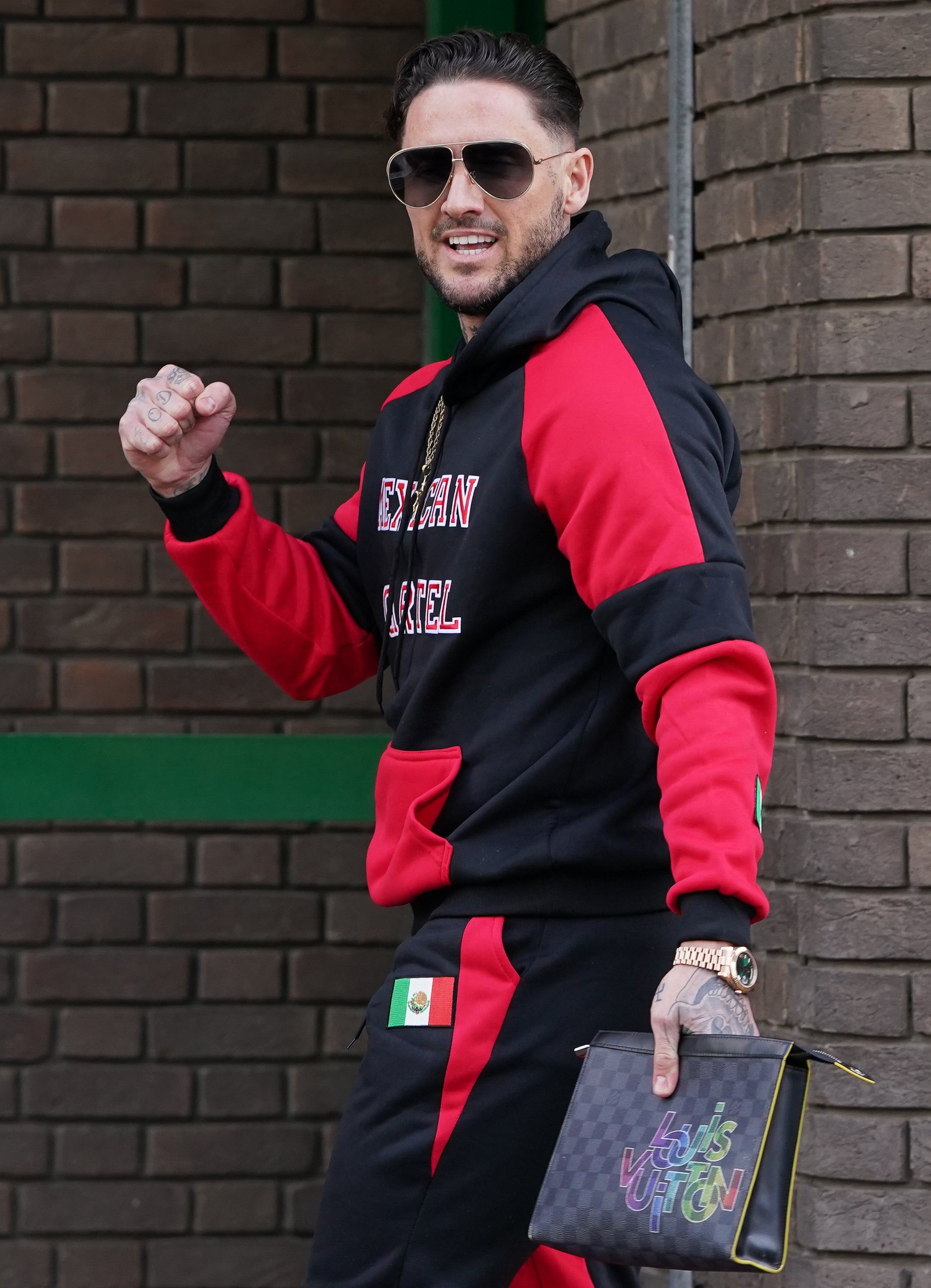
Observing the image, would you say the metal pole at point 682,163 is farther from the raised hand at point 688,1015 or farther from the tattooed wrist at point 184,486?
the raised hand at point 688,1015

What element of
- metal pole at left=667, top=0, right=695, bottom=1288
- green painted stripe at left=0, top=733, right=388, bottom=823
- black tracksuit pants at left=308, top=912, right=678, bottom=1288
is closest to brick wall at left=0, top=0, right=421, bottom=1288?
green painted stripe at left=0, top=733, right=388, bottom=823

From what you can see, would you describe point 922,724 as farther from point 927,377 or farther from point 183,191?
point 183,191

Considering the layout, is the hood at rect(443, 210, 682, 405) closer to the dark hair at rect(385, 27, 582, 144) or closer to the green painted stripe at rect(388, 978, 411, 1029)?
the dark hair at rect(385, 27, 582, 144)

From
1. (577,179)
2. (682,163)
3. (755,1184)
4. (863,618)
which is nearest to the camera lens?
(755,1184)

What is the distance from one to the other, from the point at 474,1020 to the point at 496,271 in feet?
3.12

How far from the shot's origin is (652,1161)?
69.3 inches

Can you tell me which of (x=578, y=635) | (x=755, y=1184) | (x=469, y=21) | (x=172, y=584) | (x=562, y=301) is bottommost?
(x=755, y=1184)

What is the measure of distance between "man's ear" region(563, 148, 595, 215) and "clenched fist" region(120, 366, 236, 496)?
0.53 meters

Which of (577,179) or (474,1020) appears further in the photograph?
(577,179)

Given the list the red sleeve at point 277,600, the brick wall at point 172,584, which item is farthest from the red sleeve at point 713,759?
the brick wall at point 172,584

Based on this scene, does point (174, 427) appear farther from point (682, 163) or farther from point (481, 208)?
point (682, 163)

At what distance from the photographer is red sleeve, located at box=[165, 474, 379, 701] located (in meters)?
2.41

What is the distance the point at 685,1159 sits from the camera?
174cm

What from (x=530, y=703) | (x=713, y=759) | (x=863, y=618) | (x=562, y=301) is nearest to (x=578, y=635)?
(x=530, y=703)
